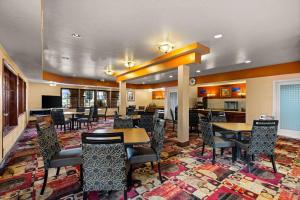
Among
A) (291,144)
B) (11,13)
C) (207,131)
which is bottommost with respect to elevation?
(291,144)

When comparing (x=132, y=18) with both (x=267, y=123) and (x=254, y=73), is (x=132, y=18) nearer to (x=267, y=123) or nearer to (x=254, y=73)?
(x=267, y=123)

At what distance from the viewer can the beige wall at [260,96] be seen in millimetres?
5715

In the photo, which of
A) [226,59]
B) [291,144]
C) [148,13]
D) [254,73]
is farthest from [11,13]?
[254,73]

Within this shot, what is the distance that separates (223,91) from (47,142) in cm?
818

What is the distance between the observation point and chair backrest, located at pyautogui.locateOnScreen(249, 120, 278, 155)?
107 inches

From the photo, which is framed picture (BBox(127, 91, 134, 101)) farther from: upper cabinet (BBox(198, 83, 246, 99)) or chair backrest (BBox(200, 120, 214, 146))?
chair backrest (BBox(200, 120, 214, 146))

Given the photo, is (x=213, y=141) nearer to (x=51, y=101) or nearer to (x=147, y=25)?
(x=147, y=25)

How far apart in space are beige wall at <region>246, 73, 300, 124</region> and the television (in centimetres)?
998

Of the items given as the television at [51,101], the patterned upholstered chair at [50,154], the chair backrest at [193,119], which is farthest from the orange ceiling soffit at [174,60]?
the television at [51,101]

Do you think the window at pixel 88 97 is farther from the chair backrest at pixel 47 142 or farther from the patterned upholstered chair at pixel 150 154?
the patterned upholstered chair at pixel 150 154

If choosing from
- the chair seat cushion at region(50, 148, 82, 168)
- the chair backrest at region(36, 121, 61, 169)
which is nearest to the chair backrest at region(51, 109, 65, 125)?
the chair backrest at region(36, 121, 61, 169)

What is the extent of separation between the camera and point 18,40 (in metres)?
2.60

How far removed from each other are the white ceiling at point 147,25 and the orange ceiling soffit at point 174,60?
0.66ft

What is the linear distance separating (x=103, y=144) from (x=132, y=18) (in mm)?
2052
